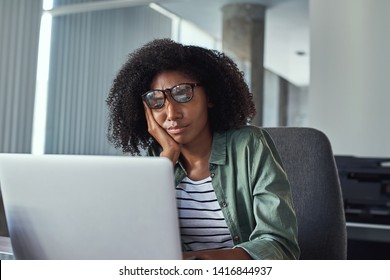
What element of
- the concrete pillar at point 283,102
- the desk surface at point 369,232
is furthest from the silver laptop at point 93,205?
the concrete pillar at point 283,102

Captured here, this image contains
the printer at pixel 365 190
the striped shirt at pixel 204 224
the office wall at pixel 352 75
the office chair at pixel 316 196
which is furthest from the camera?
the office wall at pixel 352 75

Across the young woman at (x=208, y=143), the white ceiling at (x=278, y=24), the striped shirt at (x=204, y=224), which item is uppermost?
the white ceiling at (x=278, y=24)

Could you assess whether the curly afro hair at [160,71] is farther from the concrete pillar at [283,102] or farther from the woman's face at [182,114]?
the concrete pillar at [283,102]

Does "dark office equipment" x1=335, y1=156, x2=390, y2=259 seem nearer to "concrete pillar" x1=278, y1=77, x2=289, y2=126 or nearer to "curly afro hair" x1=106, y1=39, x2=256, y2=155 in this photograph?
"curly afro hair" x1=106, y1=39, x2=256, y2=155

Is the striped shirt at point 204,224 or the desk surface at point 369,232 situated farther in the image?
the desk surface at point 369,232

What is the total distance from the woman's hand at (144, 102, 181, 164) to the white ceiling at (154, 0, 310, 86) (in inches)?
150

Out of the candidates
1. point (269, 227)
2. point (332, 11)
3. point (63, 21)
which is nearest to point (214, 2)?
point (63, 21)

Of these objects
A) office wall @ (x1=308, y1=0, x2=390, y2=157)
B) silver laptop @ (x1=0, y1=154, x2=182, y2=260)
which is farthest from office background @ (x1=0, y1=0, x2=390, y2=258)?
Answer: silver laptop @ (x1=0, y1=154, x2=182, y2=260)

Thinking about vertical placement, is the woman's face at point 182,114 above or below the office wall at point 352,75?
below

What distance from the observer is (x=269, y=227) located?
1.01 meters

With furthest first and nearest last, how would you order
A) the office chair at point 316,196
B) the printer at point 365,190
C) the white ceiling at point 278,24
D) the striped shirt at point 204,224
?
the white ceiling at point 278,24 → the printer at point 365,190 → the office chair at point 316,196 → the striped shirt at point 204,224

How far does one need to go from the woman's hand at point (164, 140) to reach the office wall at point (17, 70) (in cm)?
313

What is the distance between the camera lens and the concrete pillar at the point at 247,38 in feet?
19.6

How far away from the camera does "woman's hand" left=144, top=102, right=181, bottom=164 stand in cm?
119
